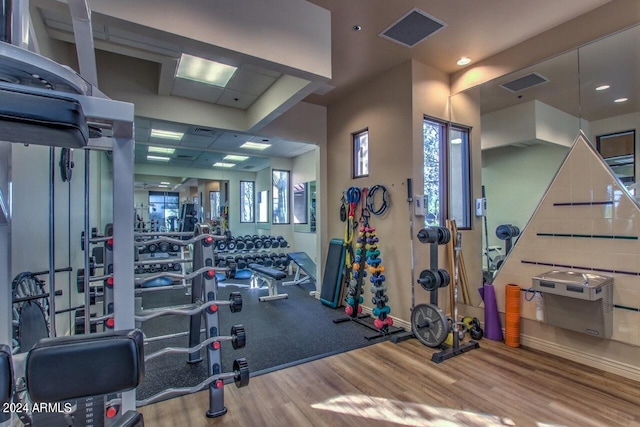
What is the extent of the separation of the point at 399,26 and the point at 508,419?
3.34m

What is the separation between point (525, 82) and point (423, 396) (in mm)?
3366

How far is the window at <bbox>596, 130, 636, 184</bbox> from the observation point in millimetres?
2666

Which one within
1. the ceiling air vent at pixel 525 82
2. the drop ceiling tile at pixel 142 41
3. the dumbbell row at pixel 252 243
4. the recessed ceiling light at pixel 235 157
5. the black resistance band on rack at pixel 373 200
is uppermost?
the drop ceiling tile at pixel 142 41

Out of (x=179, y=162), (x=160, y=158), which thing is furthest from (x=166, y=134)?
(x=179, y=162)

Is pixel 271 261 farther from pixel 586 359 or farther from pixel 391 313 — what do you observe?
pixel 586 359

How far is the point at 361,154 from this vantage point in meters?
4.56

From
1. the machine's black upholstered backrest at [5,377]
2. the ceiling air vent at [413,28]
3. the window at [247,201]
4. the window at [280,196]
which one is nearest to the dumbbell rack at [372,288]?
the ceiling air vent at [413,28]

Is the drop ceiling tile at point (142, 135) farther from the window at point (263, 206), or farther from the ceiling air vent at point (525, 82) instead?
the ceiling air vent at point (525, 82)

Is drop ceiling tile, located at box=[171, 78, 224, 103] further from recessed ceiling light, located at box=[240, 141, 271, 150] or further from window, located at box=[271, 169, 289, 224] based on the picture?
window, located at box=[271, 169, 289, 224]

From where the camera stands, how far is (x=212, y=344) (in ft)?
7.26

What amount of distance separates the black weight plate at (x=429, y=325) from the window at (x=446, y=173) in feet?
3.58

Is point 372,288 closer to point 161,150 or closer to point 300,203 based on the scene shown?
point 300,203

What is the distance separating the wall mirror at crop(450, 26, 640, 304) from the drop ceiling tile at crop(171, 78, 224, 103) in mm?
3141

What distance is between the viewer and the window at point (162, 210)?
7551 mm
